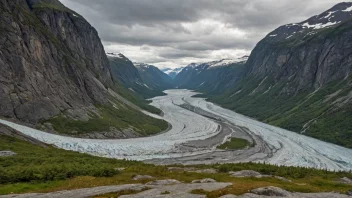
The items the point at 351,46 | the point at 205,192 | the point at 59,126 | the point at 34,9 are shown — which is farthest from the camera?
the point at 351,46

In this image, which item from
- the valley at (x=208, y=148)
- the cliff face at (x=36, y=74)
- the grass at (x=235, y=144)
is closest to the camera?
the valley at (x=208, y=148)

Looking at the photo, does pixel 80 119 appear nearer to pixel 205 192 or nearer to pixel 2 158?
pixel 2 158

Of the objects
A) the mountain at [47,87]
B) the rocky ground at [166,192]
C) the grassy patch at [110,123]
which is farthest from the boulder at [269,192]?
the grassy patch at [110,123]

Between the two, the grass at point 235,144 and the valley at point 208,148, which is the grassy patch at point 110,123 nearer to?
the valley at point 208,148

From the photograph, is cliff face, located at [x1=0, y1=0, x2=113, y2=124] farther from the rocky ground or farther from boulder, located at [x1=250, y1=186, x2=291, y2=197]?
boulder, located at [x1=250, y1=186, x2=291, y2=197]

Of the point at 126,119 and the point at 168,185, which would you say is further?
the point at 126,119

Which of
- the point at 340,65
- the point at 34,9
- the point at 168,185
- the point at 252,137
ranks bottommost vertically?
the point at 252,137

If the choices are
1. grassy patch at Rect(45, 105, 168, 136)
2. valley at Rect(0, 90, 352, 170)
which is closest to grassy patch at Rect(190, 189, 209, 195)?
valley at Rect(0, 90, 352, 170)

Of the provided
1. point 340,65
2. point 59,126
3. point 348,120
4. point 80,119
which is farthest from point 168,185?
point 340,65
